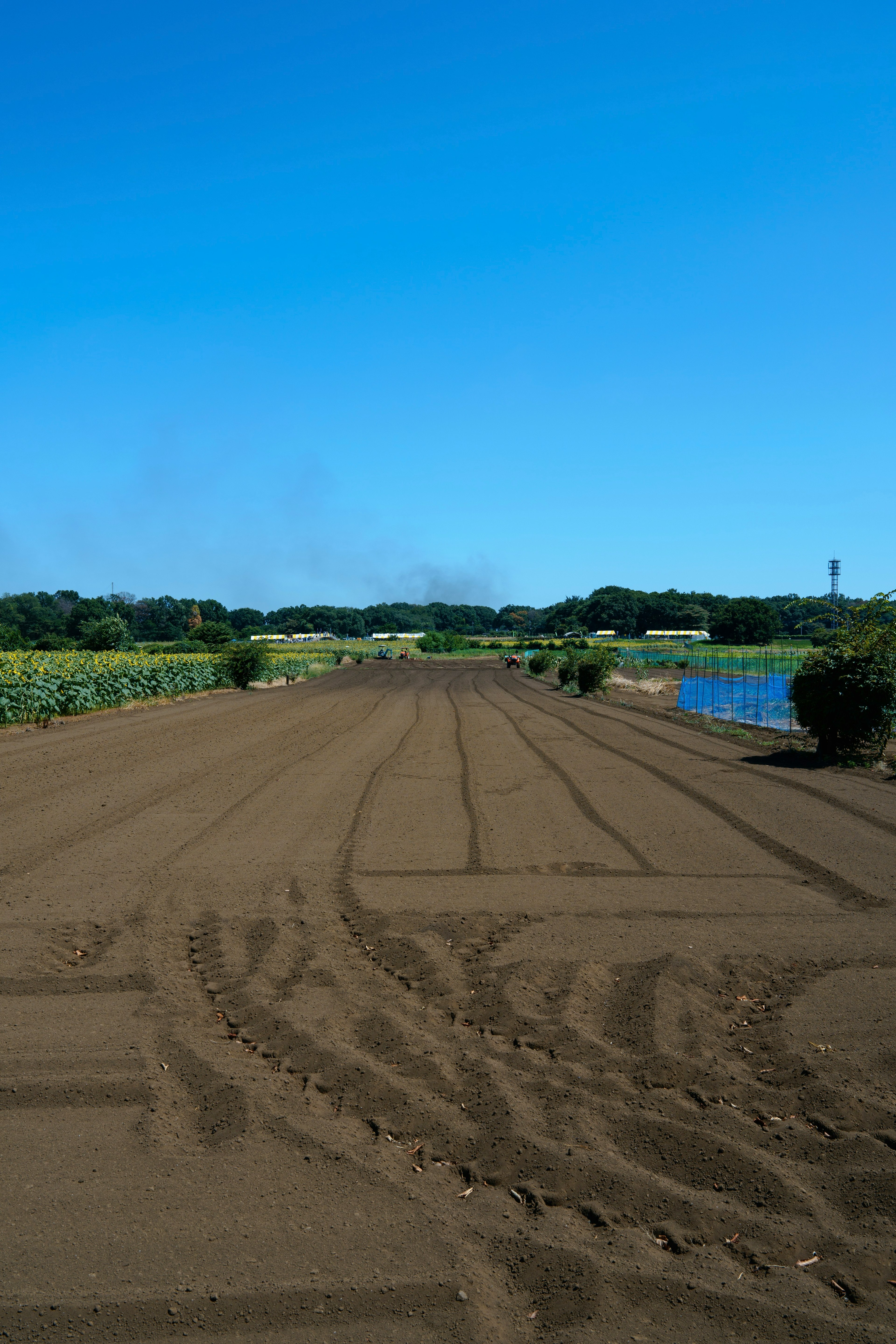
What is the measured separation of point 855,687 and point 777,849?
18.2ft

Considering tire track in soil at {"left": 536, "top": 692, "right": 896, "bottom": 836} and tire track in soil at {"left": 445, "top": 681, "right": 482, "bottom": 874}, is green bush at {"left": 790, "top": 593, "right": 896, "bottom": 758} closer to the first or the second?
tire track in soil at {"left": 536, "top": 692, "right": 896, "bottom": 836}

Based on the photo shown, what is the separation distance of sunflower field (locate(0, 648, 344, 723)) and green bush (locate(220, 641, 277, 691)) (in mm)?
259

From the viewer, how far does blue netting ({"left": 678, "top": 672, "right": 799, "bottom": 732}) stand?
21.8 m

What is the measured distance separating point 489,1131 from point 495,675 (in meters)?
51.9

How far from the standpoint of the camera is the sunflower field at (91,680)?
63.0 ft

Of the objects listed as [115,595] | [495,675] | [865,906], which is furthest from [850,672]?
[115,595]

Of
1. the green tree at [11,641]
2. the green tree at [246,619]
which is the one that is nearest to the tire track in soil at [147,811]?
the green tree at [11,641]

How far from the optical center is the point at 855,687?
12.5 meters

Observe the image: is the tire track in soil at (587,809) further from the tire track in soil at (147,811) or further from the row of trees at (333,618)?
the row of trees at (333,618)

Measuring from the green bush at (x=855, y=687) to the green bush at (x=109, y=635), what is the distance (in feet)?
122

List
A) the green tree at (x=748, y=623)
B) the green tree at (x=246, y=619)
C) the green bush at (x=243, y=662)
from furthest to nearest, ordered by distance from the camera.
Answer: the green tree at (x=246, y=619) < the green tree at (x=748, y=623) < the green bush at (x=243, y=662)

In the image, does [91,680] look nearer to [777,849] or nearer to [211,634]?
[777,849]

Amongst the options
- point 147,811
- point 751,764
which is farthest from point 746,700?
point 147,811

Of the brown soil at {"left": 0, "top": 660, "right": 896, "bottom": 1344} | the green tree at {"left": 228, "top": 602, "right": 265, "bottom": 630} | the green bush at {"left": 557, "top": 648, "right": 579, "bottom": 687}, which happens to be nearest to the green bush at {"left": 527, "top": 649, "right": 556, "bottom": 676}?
the green bush at {"left": 557, "top": 648, "right": 579, "bottom": 687}
